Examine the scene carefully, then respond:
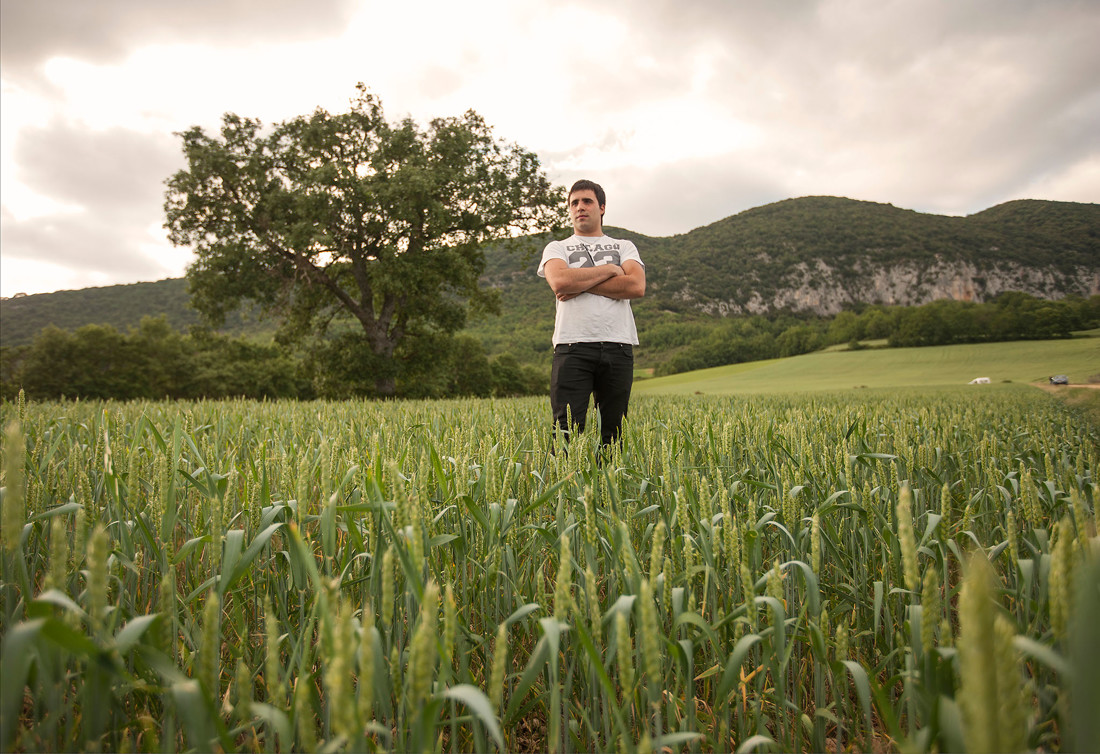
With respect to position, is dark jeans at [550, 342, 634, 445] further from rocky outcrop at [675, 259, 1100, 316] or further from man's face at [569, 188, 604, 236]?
rocky outcrop at [675, 259, 1100, 316]

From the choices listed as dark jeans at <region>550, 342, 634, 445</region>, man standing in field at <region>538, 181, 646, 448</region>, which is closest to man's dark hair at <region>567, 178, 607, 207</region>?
man standing in field at <region>538, 181, 646, 448</region>

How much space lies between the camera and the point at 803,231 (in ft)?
443

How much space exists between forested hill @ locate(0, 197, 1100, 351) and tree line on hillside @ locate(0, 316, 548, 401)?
140 ft

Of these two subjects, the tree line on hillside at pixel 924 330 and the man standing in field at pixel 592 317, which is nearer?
the man standing in field at pixel 592 317

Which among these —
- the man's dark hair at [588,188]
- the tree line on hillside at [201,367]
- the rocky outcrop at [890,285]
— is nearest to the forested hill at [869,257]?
the rocky outcrop at [890,285]

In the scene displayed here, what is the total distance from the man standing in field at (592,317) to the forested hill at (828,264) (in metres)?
74.4

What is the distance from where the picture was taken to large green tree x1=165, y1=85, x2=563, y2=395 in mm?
19750

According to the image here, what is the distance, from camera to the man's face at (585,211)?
14.6 feet

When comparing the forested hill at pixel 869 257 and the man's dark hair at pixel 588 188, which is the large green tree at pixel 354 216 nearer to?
the man's dark hair at pixel 588 188

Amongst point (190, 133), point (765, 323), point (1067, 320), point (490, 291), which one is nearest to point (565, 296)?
point (490, 291)

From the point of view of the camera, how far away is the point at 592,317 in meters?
4.27

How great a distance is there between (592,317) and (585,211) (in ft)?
3.13

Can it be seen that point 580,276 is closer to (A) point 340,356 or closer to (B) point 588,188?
(B) point 588,188

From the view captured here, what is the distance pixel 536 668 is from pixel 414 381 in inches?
1056
